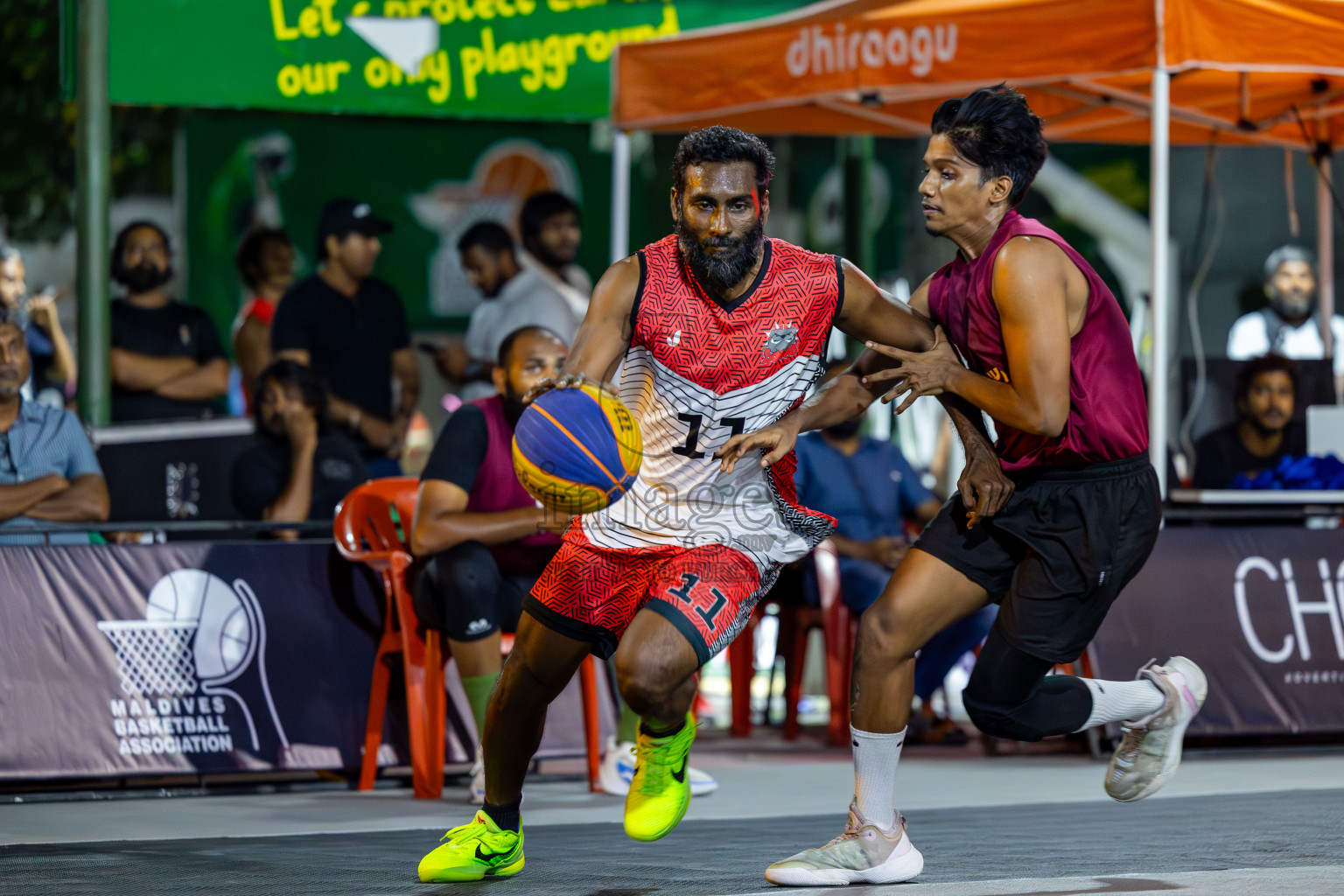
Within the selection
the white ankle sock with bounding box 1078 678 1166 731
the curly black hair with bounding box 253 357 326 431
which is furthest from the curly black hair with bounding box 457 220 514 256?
the white ankle sock with bounding box 1078 678 1166 731

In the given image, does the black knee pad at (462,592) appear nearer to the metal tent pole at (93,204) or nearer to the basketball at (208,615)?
the basketball at (208,615)

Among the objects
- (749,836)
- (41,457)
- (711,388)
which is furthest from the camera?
(41,457)

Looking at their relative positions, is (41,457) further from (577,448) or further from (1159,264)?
(1159,264)

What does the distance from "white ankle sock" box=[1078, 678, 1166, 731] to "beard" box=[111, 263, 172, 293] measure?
636cm

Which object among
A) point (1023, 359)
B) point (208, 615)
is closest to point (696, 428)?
point (1023, 359)

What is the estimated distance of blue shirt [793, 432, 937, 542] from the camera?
9039 millimetres

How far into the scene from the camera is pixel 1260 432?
9484 millimetres

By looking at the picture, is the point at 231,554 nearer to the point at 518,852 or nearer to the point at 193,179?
the point at 518,852

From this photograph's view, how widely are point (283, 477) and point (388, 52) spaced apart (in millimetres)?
3223

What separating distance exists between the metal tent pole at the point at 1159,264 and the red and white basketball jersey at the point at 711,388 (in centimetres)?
364

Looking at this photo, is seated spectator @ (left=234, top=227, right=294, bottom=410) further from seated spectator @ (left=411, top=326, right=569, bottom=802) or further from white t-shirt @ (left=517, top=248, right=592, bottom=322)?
seated spectator @ (left=411, top=326, right=569, bottom=802)

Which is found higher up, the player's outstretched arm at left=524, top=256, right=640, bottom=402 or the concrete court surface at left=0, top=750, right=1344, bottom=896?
the player's outstretched arm at left=524, top=256, right=640, bottom=402

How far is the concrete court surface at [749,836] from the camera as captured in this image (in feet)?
16.0

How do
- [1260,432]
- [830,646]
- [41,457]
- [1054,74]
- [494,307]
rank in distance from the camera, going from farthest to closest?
1. [494,307]
2. [1260,432]
3. [830,646]
4. [1054,74]
5. [41,457]
